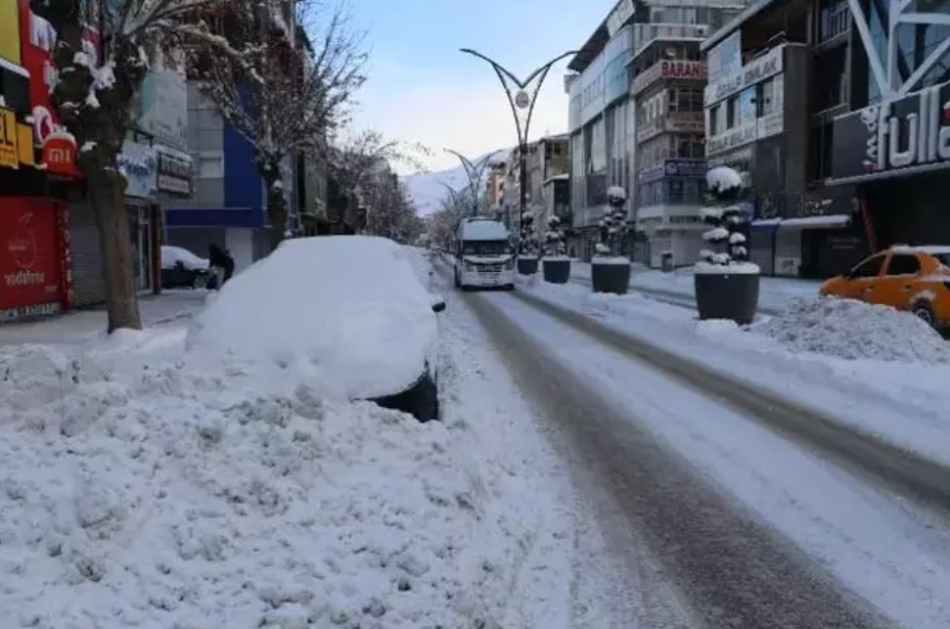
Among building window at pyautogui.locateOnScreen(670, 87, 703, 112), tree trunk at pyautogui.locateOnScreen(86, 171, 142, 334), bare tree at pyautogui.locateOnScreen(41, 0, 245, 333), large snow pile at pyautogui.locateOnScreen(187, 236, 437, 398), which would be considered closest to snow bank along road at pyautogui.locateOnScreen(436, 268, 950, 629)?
large snow pile at pyautogui.locateOnScreen(187, 236, 437, 398)

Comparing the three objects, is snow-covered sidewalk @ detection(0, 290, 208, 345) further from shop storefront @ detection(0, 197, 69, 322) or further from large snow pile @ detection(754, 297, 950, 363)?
large snow pile @ detection(754, 297, 950, 363)

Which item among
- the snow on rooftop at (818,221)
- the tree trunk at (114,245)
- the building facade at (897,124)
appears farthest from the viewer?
the snow on rooftop at (818,221)

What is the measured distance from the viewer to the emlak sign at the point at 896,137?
27.5m

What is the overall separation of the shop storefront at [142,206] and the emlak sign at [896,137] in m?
23.0

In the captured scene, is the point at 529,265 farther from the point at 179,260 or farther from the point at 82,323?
the point at 82,323

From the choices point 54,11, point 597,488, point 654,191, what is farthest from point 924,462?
point 654,191

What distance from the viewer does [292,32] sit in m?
26.6

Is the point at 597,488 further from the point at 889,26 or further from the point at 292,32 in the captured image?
the point at 889,26

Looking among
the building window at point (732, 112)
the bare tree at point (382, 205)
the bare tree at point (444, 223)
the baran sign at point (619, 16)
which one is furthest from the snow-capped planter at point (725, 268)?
the bare tree at point (444, 223)

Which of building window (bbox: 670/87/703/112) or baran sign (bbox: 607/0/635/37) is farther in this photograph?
baran sign (bbox: 607/0/635/37)

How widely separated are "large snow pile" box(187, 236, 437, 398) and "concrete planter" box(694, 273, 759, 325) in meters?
9.14

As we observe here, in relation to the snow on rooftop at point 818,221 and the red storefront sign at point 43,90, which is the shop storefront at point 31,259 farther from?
the snow on rooftop at point 818,221

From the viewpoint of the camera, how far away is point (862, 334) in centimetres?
1220

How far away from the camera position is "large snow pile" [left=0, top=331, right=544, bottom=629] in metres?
3.60
